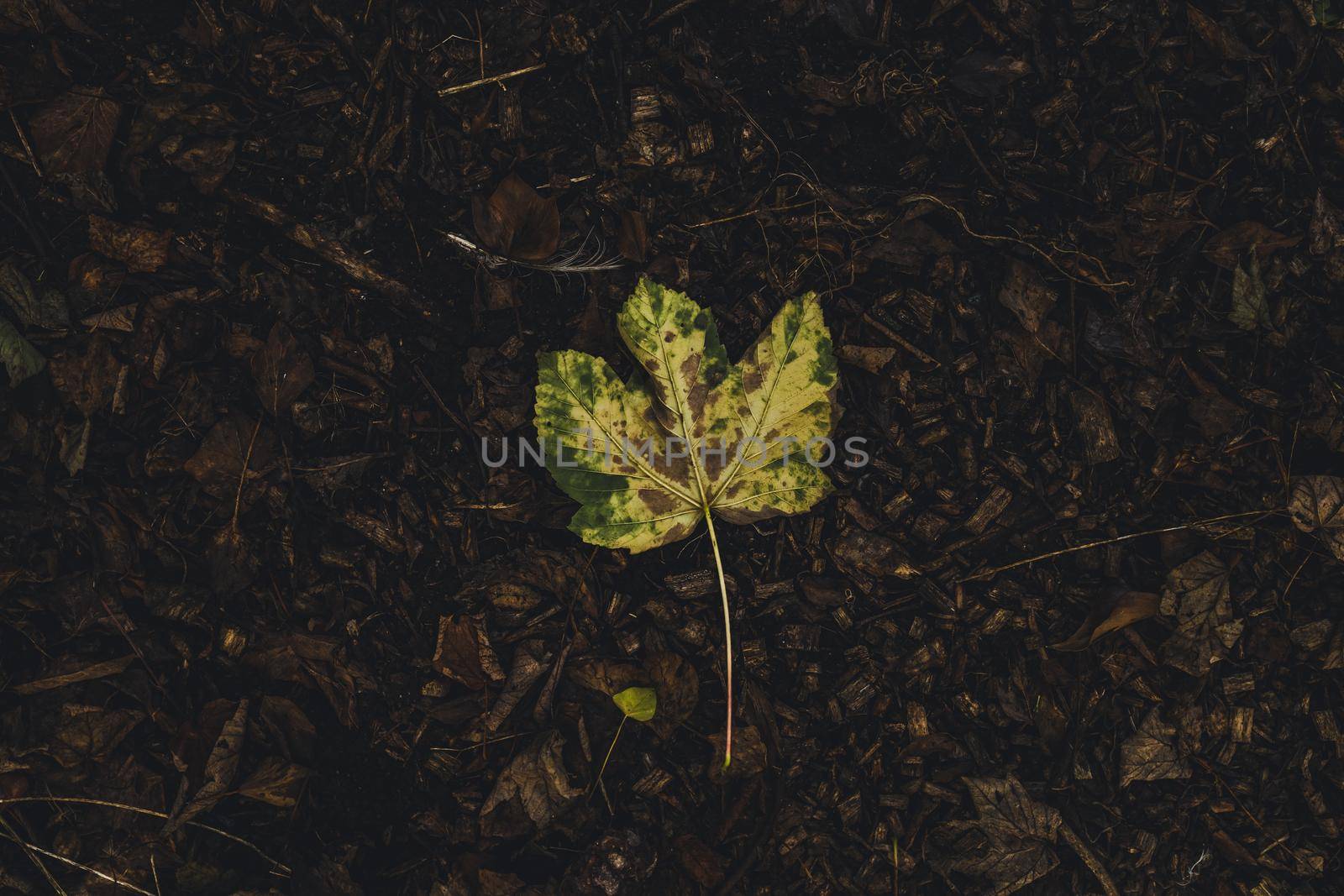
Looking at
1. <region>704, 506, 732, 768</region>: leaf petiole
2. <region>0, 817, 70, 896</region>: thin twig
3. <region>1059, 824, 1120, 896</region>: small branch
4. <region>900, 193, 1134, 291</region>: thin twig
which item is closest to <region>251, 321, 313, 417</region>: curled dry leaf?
<region>704, 506, 732, 768</region>: leaf petiole

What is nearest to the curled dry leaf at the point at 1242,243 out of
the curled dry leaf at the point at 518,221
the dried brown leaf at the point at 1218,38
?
the dried brown leaf at the point at 1218,38

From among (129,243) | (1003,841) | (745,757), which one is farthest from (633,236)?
(1003,841)

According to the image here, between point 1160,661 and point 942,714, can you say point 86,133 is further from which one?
point 1160,661

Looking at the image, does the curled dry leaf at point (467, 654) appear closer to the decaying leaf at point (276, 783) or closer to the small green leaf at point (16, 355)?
the decaying leaf at point (276, 783)

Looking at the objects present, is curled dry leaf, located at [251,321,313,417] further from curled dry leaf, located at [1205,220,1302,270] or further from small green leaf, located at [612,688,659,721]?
curled dry leaf, located at [1205,220,1302,270]

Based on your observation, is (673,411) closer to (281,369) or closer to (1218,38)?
(281,369)

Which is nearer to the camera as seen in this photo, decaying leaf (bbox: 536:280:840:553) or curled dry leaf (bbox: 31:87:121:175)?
decaying leaf (bbox: 536:280:840:553)

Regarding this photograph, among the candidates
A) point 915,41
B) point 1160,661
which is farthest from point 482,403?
point 1160,661
